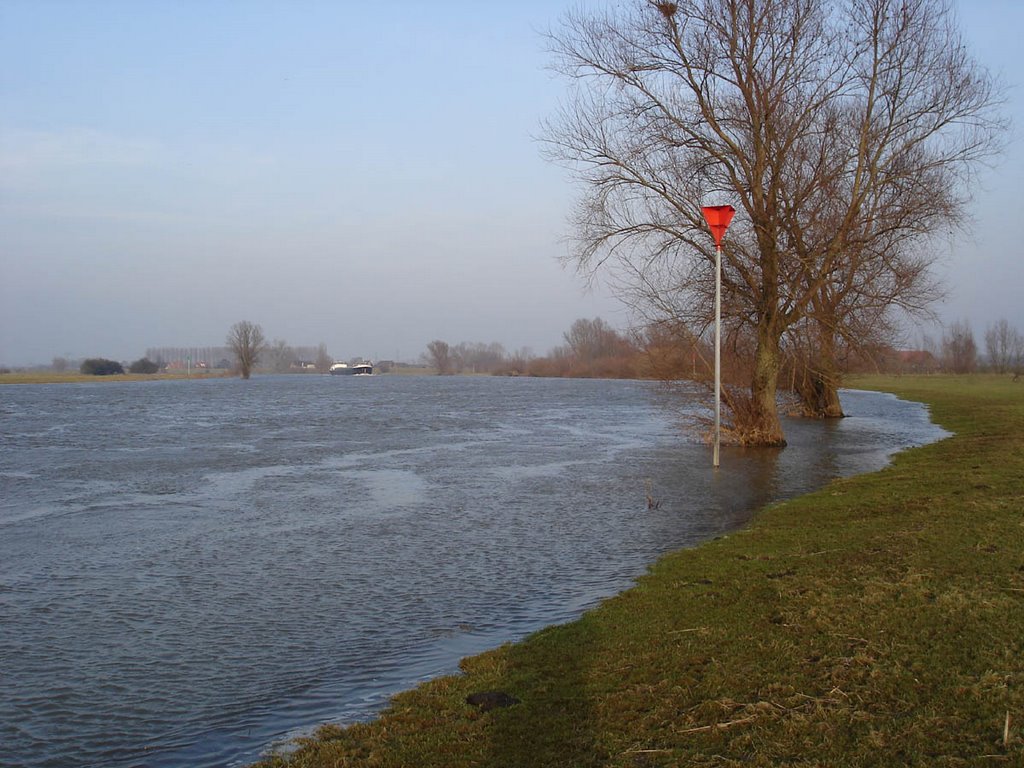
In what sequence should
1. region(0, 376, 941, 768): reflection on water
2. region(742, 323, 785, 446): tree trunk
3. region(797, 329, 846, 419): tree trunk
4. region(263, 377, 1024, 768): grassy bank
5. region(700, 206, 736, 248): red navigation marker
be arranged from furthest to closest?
region(797, 329, 846, 419): tree trunk, region(742, 323, 785, 446): tree trunk, region(700, 206, 736, 248): red navigation marker, region(0, 376, 941, 768): reflection on water, region(263, 377, 1024, 768): grassy bank

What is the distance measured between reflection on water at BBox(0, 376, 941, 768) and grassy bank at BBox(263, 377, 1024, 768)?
33.6 inches

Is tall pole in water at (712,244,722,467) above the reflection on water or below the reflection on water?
above

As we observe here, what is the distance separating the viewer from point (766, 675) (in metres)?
5.53

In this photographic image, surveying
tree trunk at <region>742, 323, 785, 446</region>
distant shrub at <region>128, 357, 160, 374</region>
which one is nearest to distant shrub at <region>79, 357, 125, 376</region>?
distant shrub at <region>128, 357, 160, 374</region>

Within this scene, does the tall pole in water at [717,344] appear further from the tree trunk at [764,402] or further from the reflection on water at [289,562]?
the tree trunk at [764,402]

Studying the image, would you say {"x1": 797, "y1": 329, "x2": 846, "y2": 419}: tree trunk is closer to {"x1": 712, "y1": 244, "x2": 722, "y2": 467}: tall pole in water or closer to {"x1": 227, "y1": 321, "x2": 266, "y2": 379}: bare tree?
{"x1": 712, "y1": 244, "x2": 722, "y2": 467}: tall pole in water

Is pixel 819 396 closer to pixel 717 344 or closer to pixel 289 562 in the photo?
pixel 717 344

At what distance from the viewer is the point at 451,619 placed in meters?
8.35

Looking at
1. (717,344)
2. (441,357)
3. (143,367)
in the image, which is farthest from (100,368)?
(717,344)

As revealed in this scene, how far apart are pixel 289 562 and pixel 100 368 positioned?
133840 mm

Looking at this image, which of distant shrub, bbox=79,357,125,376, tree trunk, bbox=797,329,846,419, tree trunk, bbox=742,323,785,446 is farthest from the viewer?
distant shrub, bbox=79,357,125,376

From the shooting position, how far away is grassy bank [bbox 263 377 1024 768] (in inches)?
179

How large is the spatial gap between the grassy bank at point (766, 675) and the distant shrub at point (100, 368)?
450 feet

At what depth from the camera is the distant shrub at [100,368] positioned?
130625 mm
